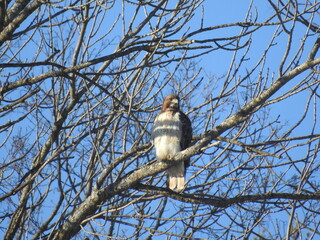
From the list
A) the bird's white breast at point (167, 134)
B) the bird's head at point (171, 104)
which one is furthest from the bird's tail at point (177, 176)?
the bird's head at point (171, 104)

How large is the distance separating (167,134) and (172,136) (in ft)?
0.19

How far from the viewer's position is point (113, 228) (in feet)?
19.7

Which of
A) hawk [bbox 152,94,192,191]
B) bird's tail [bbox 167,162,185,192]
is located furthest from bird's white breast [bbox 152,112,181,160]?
bird's tail [bbox 167,162,185,192]

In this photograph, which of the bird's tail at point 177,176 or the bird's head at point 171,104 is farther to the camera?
the bird's head at point 171,104

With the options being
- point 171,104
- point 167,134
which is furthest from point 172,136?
point 171,104

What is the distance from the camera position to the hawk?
17.8 feet

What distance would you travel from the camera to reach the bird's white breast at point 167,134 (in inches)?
215

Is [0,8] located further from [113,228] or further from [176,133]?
[113,228]

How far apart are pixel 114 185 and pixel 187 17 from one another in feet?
5.58

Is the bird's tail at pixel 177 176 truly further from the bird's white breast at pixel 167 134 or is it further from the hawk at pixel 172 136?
the bird's white breast at pixel 167 134

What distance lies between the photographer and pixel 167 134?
18.4 feet

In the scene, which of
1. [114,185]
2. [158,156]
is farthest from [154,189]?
[158,156]

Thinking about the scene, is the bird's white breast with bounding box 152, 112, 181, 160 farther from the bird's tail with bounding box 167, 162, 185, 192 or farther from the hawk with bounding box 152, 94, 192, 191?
the bird's tail with bounding box 167, 162, 185, 192

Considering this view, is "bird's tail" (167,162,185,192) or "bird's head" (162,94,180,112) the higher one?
"bird's head" (162,94,180,112)
